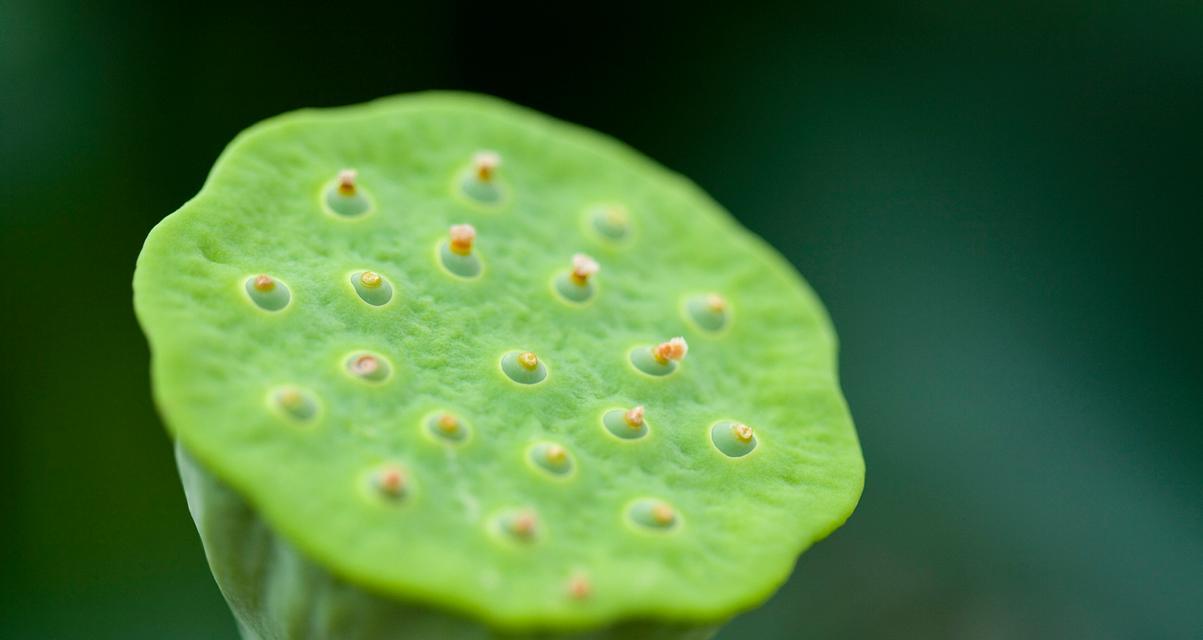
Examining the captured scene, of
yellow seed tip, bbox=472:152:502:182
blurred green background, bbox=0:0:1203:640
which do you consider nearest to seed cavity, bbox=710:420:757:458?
yellow seed tip, bbox=472:152:502:182

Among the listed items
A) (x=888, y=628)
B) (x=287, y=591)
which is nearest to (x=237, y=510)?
(x=287, y=591)

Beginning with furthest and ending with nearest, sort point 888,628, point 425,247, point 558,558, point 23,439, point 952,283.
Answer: point 952,283 → point 888,628 → point 23,439 → point 425,247 → point 558,558

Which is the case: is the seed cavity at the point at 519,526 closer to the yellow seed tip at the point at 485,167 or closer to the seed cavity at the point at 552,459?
the seed cavity at the point at 552,459

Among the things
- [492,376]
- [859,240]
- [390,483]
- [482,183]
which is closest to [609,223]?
[482,183]

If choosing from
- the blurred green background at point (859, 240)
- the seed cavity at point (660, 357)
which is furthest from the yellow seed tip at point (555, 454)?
the blurred green background at point (859, 240)

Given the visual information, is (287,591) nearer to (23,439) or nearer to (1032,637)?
(23,439)

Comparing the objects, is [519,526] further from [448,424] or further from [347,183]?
[347,183]
